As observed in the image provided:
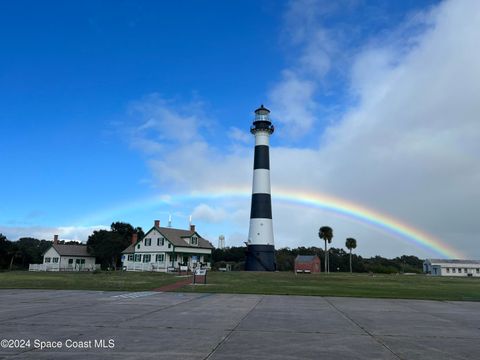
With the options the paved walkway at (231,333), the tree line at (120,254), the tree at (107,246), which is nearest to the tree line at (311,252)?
the tree line at (120,254)

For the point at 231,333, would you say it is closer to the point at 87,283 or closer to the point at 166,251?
the point at 87,283

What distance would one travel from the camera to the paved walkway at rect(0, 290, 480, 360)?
26.3 ft

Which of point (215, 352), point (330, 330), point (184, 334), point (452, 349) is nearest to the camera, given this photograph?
point (215, 352)

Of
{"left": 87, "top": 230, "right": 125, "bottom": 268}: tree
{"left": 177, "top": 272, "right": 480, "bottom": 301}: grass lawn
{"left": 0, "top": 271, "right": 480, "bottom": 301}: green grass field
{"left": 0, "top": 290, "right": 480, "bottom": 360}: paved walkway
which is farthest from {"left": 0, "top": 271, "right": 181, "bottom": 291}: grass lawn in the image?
{"left": 87, "top": 230, "right": 125, "bottom": 268}: tree

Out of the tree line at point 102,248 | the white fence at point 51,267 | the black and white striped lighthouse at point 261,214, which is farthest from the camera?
the tree line at point 102,248

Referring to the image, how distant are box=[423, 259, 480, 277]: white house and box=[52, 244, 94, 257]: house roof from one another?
7812 cm

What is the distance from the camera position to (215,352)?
26.3ft

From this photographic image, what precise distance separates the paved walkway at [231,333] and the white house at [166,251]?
4183cm

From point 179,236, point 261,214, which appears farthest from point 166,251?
point 261,214

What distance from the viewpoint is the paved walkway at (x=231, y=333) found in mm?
8016

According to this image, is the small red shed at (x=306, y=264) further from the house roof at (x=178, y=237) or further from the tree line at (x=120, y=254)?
the house roof at (x=178, y=237)

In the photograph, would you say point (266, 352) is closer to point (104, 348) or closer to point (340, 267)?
point (104, 348)

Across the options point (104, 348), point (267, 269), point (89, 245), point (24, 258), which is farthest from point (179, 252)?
point (104, 348)

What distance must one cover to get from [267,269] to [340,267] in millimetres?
46388
